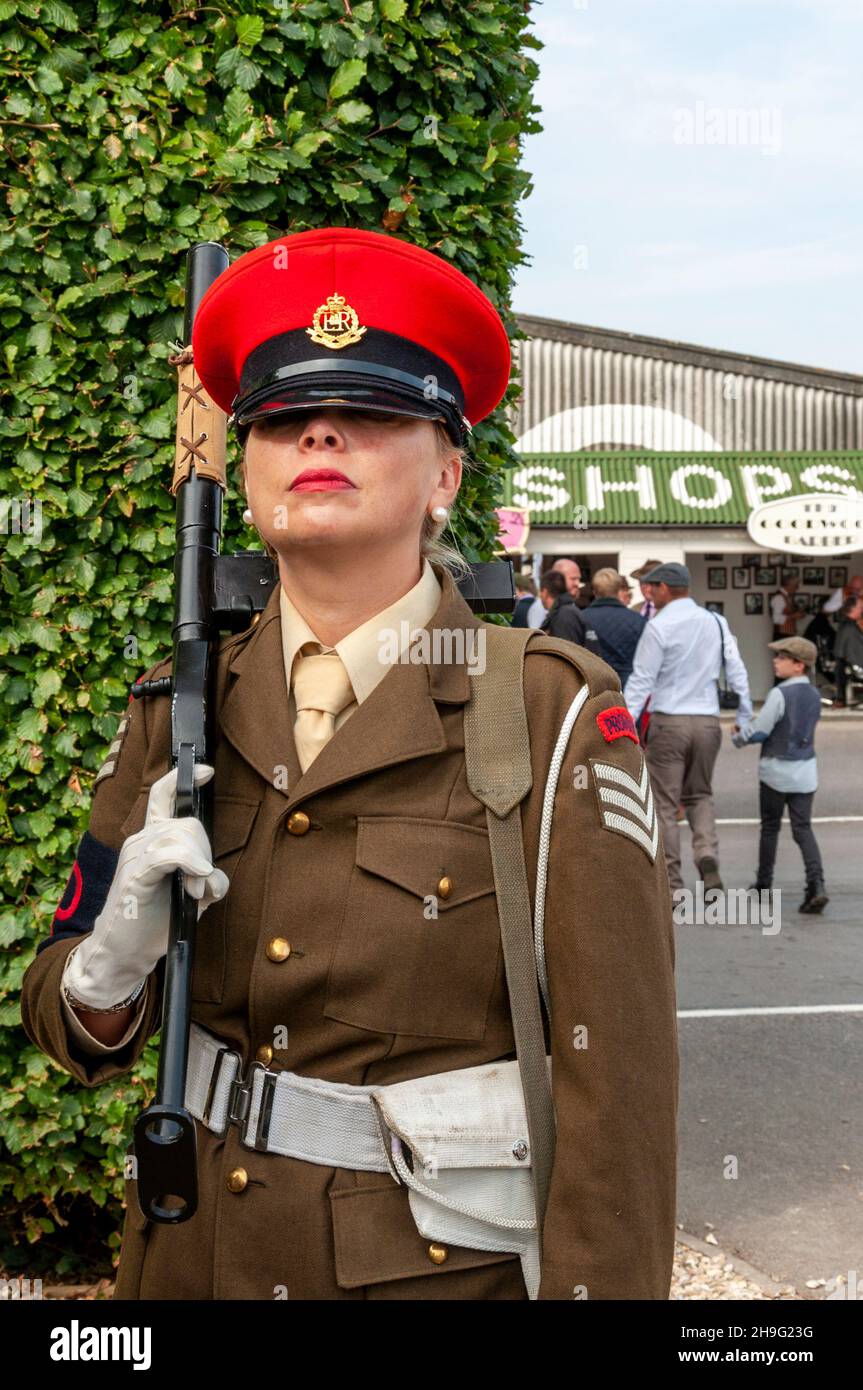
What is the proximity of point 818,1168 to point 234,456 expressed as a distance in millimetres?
3290

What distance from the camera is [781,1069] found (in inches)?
234

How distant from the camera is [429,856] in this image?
182 cm

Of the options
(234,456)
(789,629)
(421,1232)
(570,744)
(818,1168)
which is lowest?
(818,1168)

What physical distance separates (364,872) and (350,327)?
78cm

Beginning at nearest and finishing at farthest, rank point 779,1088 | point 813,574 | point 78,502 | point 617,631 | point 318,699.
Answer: point 318,699 < point 78,502 < point 779,1088 < point 617,631 < point 813,574

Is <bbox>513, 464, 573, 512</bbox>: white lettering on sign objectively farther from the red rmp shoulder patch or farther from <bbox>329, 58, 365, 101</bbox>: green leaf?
the red rmp shoulder patch

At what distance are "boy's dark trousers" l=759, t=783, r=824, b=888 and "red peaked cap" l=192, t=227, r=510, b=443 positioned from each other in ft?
23.5

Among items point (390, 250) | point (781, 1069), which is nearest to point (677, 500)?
point (781, 1069)

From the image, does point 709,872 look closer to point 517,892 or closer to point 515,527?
point 517,892

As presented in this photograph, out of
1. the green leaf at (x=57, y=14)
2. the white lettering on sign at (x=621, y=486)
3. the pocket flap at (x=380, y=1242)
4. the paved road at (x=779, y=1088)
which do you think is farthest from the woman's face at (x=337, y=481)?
the white lettering on sign at (x=621, y=486)

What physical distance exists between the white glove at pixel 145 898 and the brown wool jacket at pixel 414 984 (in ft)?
0.34

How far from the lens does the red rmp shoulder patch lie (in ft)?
6.17

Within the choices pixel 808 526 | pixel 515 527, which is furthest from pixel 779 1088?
pixel 808 526
